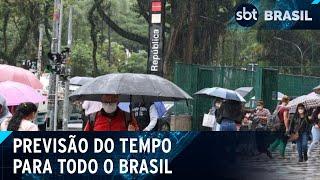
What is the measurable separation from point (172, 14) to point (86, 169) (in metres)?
6.58

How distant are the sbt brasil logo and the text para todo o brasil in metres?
3.14

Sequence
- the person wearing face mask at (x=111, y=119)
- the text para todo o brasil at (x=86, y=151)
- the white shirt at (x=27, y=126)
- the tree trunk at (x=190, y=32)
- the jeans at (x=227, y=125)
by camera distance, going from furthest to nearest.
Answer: the tree trunk at (x=190, y=32), the jeans at (x=227, y=125), the person wearing face mask at (x=111, y=119), the white shirt at (x=27, y=126), the text para todo o brasil at (x=86, y=151)

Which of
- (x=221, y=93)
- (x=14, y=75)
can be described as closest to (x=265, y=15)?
(x=221, y=93)

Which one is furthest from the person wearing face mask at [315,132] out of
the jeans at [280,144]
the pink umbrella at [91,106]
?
the pink umbrella at [91,106]

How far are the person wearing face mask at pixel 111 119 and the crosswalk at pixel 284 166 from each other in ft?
4.85

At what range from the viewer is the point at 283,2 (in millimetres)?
7805

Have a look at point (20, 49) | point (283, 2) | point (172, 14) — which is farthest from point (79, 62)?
point (283, 2)

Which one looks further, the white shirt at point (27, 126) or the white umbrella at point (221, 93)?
the white umbrella at point (221, 93)

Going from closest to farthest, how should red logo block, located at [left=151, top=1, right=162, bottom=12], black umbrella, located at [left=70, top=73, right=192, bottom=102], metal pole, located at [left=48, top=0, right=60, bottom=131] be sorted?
black umbrella, located at [left=70, top=73, right=192, bottom=102] → red logo block, located at [left=151, top=1, right=162, bottom=12] → metal pole, located at [left=48, top=0, right=60, bottom=131]

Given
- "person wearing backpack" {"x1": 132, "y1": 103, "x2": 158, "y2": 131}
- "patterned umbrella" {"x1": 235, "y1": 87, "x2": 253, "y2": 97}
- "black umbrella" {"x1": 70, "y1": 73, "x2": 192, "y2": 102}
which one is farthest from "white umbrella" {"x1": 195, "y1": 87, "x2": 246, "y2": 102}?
"black umbrella" {"x1": 70, "y1": 73, "x2": 192, "y2": 102}

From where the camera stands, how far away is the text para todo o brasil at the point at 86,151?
5.19 meters

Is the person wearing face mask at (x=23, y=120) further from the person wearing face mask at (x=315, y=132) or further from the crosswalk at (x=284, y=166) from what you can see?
the person wearing face mask at (x=315, y=132)

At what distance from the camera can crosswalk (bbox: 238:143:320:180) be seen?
208 inches

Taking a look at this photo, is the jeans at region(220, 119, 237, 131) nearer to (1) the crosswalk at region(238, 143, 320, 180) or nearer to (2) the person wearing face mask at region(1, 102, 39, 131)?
(1) the crosswalk at region(238, 143, 320, 180)
